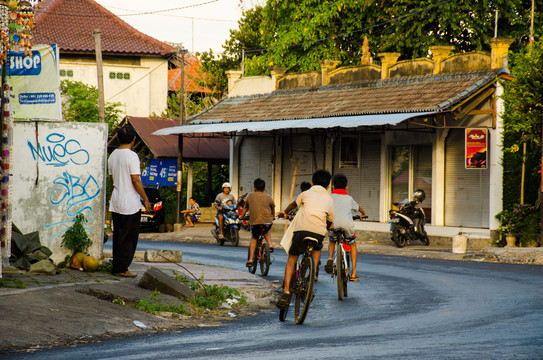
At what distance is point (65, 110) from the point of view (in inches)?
1777

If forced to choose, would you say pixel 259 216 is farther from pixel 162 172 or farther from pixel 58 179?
pixel 162 172

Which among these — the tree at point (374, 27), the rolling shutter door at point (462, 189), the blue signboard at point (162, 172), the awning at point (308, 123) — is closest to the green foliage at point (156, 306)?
the awning at point (308, 123)

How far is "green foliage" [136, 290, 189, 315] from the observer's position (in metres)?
10.3

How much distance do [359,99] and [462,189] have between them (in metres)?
4.57

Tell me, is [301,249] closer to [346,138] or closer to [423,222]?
[423,222]

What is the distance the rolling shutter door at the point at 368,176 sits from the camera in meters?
29.0

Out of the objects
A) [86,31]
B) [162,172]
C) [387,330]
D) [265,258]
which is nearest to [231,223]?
[265,258]

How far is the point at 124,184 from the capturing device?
467 inches

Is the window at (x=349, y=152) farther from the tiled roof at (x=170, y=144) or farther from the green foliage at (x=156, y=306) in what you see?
the green foliage at (x=156, y=306)

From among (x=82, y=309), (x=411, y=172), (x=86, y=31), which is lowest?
(x=82, y=309)

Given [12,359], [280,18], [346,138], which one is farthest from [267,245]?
[280,18]

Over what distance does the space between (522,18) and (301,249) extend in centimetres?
2585

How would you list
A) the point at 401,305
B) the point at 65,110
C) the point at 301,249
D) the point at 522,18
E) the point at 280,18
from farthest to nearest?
1. the point at 65,110
2. the point at 280,18
3. the point at 522,18
4. the point at 401,305
5. the point at 301,249

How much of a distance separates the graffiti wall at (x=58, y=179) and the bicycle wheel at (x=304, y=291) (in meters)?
3.64
